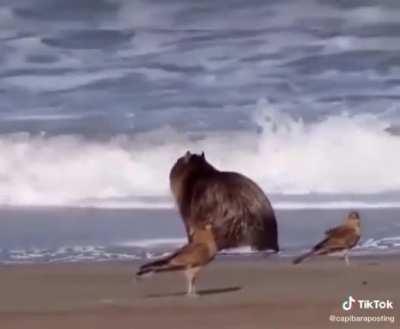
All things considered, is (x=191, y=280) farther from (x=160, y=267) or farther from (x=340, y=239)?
(x=340, y=239)

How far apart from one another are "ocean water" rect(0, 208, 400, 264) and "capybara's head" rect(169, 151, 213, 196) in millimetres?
233

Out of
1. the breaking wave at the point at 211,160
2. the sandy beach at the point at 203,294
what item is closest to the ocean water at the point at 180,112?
the breaking wave at the point at 211,160

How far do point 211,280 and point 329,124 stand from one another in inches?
38.7

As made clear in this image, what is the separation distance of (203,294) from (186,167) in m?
0.67

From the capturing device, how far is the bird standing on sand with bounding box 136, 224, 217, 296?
3.26m

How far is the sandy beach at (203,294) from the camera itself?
3066 millimetres

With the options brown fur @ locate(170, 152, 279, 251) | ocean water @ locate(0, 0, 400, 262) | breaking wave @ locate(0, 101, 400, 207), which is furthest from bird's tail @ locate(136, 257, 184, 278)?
breaking wave @ locate(0, 101, 400, 207)

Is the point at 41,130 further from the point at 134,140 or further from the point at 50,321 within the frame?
the point at 50,321

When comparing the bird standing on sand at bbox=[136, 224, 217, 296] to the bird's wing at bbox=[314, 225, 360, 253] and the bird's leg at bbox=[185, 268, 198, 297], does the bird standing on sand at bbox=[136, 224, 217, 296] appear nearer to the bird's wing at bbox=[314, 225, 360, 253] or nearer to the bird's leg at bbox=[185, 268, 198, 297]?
the bird's leg at bbox=[185, 268, 198, 297]

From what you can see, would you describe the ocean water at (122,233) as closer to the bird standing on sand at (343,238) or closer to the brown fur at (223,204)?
the brown fur at (223,204)

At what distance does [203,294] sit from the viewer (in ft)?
11.0

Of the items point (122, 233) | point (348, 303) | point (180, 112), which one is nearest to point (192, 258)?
point (348, 303)

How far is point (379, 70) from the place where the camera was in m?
4.47

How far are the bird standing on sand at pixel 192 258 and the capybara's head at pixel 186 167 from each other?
1.90 ft
